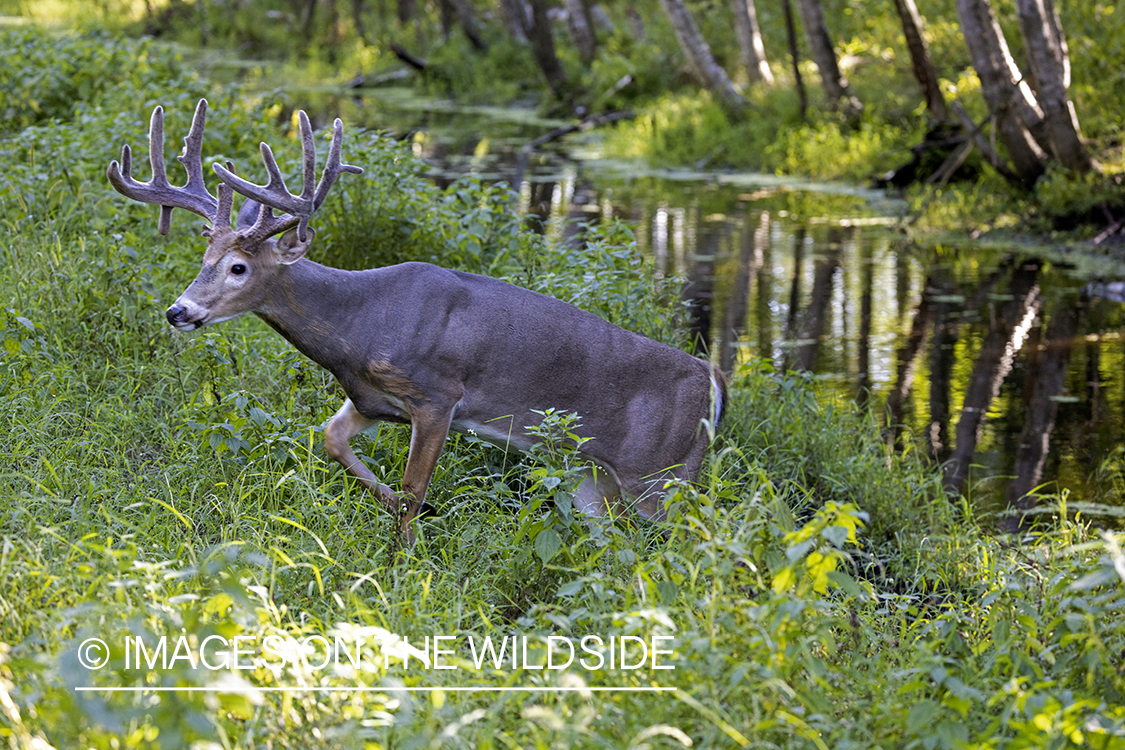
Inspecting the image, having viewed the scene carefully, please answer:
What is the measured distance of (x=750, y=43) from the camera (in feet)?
67.0

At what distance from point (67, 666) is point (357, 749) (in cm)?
76

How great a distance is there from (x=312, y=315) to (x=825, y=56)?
14.0m

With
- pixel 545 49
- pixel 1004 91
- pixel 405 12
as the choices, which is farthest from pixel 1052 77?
pixel 405 12

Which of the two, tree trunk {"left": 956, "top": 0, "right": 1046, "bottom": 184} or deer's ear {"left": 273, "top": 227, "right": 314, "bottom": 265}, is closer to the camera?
deer's ear {"left": 273, "top": 227, "right": 314, "bottom": 265}

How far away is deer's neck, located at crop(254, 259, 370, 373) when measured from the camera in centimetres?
523

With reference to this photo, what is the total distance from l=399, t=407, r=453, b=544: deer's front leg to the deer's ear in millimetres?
843

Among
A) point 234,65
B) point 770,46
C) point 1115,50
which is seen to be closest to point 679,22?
point 770,46

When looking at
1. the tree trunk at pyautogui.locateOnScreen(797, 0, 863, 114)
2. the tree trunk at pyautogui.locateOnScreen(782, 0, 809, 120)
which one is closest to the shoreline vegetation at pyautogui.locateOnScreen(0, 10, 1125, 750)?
the tree trunk at pyautogui.locateOnScreen(782, 0, 809, 120)

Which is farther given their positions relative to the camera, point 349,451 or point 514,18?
point 514,18

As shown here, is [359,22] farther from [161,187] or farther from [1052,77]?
[161,187]

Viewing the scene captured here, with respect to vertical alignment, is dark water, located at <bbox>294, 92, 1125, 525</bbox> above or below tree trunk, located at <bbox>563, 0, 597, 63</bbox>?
below

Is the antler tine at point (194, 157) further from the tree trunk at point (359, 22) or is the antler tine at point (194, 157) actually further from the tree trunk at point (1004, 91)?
the tree trunk at point (359, 22)

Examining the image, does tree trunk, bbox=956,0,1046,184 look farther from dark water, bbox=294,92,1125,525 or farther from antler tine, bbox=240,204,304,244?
antler tine, bbox=240,204,304,244

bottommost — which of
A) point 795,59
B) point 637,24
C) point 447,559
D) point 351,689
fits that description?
point 447,559
